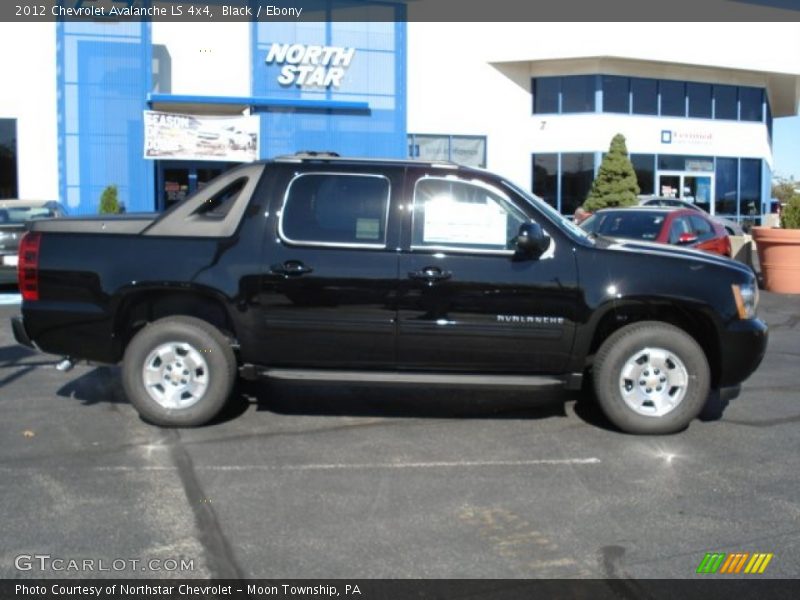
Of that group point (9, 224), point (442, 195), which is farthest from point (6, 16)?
point (442, 195)

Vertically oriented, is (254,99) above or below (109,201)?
above

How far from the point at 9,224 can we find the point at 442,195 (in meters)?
9.33

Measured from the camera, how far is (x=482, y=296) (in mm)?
6176

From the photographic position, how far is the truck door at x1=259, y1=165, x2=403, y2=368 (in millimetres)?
6211

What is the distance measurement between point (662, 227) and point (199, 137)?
15.2 m

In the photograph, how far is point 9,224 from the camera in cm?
1338

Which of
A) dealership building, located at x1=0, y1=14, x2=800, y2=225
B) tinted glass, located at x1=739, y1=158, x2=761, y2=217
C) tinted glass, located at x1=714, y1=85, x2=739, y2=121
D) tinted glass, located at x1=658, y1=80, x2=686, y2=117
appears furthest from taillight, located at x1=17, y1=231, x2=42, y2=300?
tinted glass, located at x1=739, y1=158, x2=761, y2=217

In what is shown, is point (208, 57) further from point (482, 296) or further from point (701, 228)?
point (482, 296)

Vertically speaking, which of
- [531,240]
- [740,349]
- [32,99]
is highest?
[32,99]

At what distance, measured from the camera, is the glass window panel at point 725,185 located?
3262 centimetres

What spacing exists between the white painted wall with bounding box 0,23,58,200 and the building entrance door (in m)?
20.1

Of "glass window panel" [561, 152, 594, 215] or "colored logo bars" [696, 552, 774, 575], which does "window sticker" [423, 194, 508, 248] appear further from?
"glass window panel" [561, 152, 594, 215]

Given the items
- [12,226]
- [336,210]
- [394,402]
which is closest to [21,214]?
[12,226]

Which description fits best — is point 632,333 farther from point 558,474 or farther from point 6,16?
point 6,16
